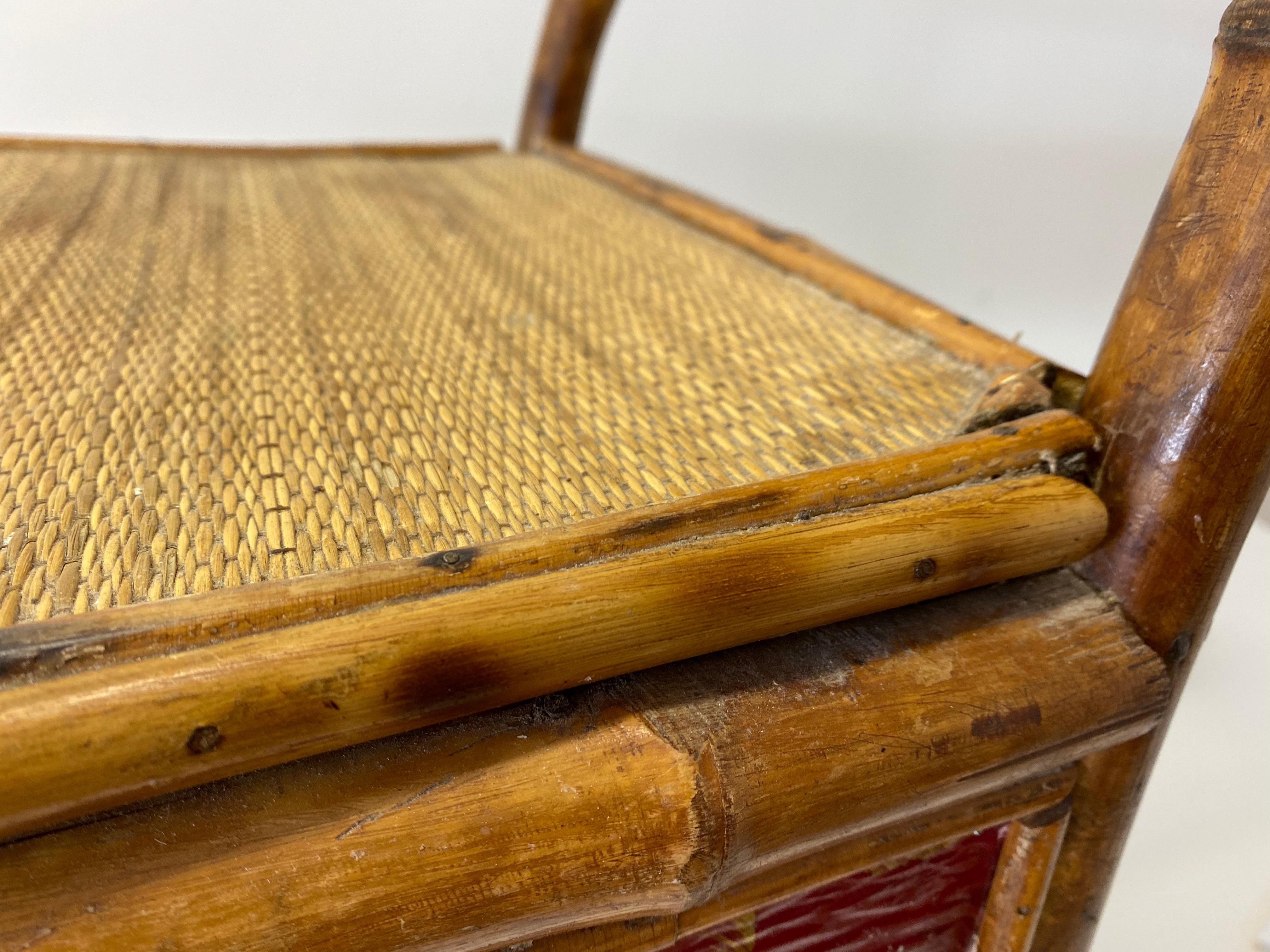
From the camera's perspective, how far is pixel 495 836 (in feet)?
0.84

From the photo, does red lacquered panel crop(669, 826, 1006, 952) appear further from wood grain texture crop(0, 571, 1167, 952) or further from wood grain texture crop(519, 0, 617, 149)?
wood grain texture crop(519, 0, 617, 149)

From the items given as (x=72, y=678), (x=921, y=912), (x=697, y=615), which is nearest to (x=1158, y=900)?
(x=921, y=912)

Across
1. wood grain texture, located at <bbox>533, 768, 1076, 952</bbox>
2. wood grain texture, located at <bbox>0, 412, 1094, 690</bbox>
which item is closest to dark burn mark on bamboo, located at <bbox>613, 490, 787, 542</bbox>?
wood grain texture, located at <bbox>0, 412, 1094, 690</bbox>

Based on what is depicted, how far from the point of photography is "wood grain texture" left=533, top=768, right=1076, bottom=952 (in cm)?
30

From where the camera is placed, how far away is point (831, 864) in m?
0.34

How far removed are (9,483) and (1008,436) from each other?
0.35 meters

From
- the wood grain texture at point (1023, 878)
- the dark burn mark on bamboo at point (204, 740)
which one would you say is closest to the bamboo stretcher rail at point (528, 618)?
the dark burn mark on bamboo at point (204, 740)

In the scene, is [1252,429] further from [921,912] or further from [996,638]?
[921,912]

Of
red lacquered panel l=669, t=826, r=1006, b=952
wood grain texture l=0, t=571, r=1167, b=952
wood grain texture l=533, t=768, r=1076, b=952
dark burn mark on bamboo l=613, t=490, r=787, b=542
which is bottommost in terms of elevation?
red lacquered panel l=669, t=826, r=1006, b=952

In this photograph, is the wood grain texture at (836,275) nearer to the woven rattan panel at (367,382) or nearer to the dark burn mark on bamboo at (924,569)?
the woven rattan panel at (367,382)

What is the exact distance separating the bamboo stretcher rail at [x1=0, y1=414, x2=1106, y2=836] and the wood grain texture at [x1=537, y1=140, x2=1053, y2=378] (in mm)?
81

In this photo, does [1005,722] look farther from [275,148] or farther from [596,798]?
[275,148]

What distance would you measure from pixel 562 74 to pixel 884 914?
79cm

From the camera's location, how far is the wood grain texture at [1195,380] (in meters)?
0.31
